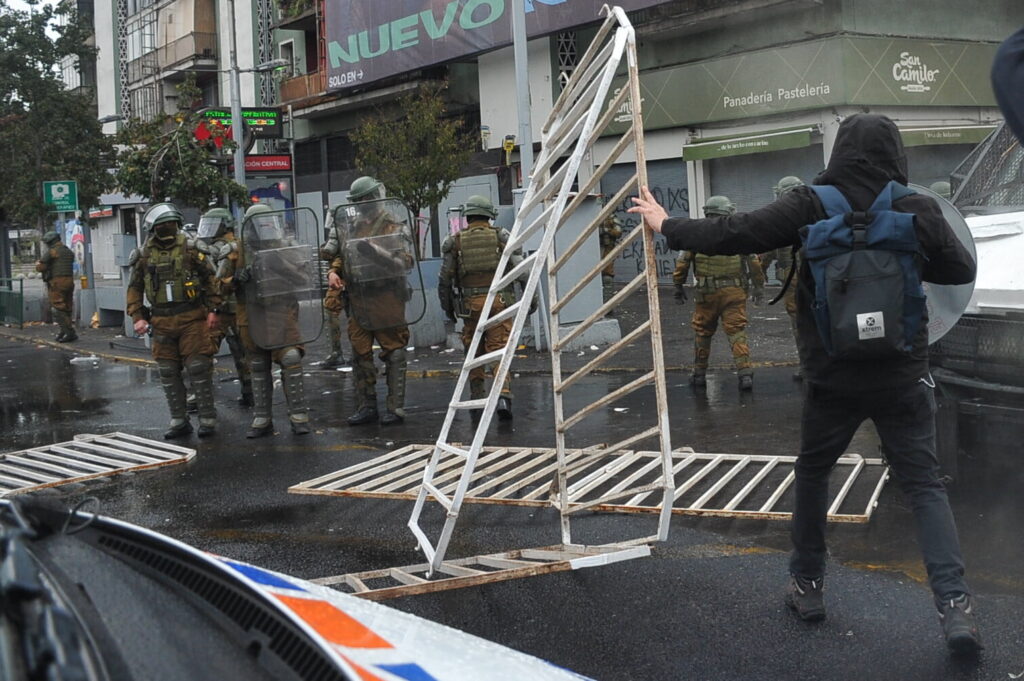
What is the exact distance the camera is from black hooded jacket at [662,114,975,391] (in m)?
4.21

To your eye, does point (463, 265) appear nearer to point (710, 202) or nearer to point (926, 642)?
point (710, 202)

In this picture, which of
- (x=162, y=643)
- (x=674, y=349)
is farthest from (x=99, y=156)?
(x=162, y=643)

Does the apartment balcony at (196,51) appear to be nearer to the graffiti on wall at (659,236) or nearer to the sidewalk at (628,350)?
the graffiti on wall at (659,236)

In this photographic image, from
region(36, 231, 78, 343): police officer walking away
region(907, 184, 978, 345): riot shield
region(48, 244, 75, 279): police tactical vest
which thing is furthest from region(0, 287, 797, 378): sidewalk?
region(907, 184, 978, 345): riot shield

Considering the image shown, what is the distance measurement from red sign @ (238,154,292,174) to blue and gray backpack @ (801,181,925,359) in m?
20.0

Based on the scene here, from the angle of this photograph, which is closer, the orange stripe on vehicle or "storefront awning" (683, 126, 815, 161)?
the orange stripe on vehicle

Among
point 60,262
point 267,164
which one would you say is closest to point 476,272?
A: point 60,262

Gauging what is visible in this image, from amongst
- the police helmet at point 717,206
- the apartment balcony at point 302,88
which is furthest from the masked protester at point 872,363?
the apartment balcony at point 302,88

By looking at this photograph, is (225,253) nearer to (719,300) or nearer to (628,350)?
(719,300)

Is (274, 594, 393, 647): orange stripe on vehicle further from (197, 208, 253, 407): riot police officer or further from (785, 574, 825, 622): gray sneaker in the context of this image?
(197, 208, 253, 407): riot police officer

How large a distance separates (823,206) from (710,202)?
270 inches

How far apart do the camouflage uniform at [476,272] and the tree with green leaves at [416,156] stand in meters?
13.0

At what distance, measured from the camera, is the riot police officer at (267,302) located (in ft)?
31.4

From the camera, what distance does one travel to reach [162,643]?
77.1 inches
